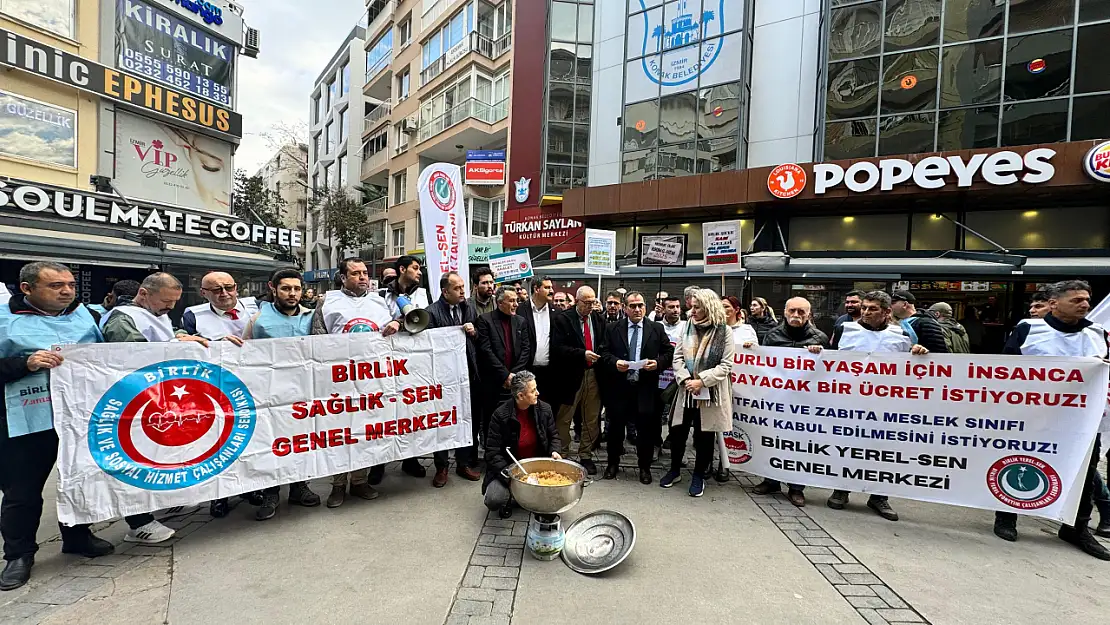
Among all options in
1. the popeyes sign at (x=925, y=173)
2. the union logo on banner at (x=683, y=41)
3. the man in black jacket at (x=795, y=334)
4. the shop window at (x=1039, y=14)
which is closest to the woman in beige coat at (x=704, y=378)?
the man in black jacket at (x=795, y=334)

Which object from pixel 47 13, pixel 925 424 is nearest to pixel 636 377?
pixel 925 424

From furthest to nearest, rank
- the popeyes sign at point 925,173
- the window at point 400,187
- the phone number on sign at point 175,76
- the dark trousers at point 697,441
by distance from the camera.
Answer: the window at point 400,187 < the phone number on sign at point 175,76 < the popeyes sign at point 925,173 < the dark trousers at point 697,441

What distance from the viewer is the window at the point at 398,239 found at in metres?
28.1

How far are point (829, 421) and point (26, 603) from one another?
229 inches

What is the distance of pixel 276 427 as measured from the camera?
12.3 ft

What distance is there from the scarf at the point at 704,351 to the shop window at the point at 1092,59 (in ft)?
48.3

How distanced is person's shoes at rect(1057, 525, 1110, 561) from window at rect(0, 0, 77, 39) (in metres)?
20.9

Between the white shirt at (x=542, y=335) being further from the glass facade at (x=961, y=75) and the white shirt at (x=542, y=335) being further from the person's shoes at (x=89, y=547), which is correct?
the glass facade at (x=961, y=75)

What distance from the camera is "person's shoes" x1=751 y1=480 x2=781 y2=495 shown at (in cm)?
462

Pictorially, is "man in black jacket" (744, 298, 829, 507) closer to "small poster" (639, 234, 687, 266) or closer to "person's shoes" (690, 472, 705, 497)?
"person's shoes" (690, 472, 705, 497)

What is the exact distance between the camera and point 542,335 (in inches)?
208

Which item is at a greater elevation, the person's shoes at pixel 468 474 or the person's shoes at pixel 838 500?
the person's shoes at pixel 838 500

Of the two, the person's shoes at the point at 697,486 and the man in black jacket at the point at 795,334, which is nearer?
the person's shoes at the point at 697,486

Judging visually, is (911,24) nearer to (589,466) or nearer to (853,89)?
(853,89)
